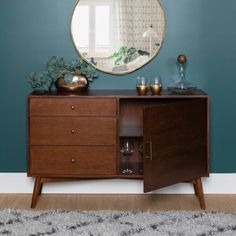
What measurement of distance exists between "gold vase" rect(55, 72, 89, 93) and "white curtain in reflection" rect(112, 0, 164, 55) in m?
0.36

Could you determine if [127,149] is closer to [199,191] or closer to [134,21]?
[199,191]

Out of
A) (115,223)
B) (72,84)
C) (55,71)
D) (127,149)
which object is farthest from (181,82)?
(115,223)

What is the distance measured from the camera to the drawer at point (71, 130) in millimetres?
4398

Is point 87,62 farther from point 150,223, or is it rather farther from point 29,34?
point 150,223

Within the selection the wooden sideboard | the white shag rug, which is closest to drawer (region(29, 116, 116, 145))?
the wooden sideboard

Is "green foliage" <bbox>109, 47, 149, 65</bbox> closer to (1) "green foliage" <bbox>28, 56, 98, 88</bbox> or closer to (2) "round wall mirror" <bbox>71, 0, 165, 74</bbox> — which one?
(2) "round wall mirror" <bbox>71, 0, 165, 74</bbox>

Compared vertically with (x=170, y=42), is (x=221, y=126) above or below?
below

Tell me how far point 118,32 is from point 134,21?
0.13 m

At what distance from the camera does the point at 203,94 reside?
4.43m

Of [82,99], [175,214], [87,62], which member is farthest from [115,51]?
[175,214]

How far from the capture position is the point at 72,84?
4547 mm

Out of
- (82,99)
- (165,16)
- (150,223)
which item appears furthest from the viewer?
(165,16)

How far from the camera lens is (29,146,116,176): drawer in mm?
4422

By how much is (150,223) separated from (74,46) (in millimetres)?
1391
